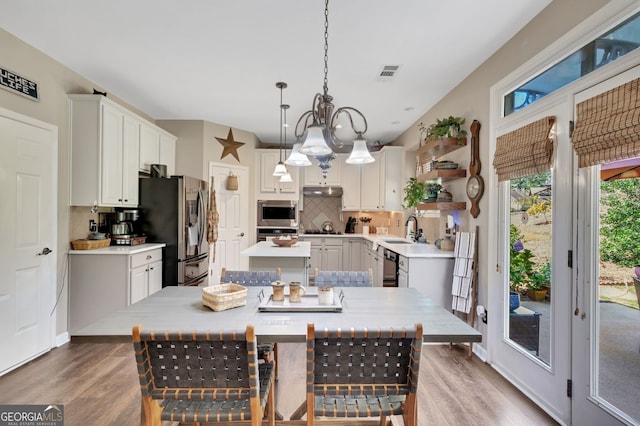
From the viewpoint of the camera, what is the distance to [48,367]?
2.64 meters

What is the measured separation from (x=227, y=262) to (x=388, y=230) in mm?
3120

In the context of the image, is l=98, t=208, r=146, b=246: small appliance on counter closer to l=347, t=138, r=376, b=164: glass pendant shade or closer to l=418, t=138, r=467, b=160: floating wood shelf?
l=347, t=138, r=376, b=164: glass pendant shade

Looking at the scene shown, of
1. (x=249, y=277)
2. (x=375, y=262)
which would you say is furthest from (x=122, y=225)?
(x=375, y=262)

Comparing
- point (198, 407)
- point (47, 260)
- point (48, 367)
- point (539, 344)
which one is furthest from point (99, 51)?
point (539, 344)

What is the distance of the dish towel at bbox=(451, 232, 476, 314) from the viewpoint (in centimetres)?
299

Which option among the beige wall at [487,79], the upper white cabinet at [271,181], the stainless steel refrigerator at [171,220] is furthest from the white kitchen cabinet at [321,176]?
the stainless steel refrigerator at [171,220]

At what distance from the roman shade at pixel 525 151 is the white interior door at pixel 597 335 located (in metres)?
0.27

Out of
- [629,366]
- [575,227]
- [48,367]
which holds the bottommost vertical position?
[48,367]

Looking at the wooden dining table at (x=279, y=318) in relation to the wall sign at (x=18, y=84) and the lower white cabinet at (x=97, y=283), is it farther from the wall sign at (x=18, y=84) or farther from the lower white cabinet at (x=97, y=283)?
A: the wall sign at (x=18, y=84)

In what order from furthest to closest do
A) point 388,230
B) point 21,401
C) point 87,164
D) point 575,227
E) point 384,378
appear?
point 388,230
point 87,164
point 21,401
point 575,227
point 384,378

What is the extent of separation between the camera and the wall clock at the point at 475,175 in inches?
117

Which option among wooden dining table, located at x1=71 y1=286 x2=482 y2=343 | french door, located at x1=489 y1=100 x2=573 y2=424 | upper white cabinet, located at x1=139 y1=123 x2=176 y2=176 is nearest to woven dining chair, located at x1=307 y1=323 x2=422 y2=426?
wooden dining table, located at x1=71 y1=286 x2=482 y2=343

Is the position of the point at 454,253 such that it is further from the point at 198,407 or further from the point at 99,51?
the point at 99,51

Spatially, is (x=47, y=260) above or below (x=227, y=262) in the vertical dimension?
above
